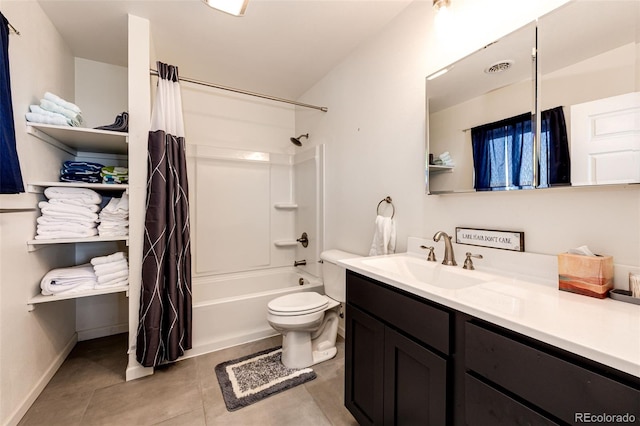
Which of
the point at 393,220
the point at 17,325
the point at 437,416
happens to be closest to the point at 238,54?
the point at 393,220

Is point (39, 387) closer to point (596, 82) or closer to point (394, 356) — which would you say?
point (394, 356)

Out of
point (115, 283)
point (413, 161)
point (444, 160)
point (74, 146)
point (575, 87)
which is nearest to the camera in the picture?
point (575, 87)

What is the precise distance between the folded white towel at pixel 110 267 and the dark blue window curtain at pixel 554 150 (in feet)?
7.90

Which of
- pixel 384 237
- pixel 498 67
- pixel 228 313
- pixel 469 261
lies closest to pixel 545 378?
pixel 469 261

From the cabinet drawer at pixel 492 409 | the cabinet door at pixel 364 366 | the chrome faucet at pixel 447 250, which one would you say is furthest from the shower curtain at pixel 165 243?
the cabinet drawer at pixel 492 409

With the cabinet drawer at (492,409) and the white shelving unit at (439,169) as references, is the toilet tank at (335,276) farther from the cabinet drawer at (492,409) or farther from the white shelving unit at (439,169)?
the cabinet drawer at (492,409)

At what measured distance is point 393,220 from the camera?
1.85 m

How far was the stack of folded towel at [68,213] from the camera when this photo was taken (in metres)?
1.63

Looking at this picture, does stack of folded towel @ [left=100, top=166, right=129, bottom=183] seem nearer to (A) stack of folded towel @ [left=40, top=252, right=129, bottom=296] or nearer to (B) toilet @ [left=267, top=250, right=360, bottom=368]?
(A) stack of folded towel @ [left=40, top=252, right=129, bottom=296]

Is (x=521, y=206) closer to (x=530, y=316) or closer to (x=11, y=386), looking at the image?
(x=530, y=316)

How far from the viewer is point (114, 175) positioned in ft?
6.27

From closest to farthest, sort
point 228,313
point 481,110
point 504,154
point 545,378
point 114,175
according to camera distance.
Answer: point 545,378 < point 504,154 < point 481,110 < point 114,175 < point 228,313

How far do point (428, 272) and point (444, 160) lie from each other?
62 centimetres

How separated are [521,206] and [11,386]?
2636 millimetres
